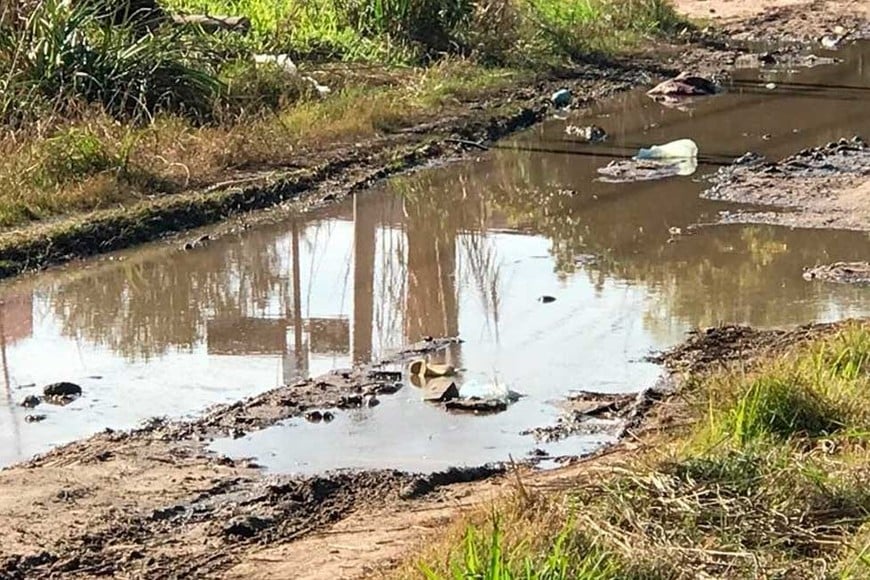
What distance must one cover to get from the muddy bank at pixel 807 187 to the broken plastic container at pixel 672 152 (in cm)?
44

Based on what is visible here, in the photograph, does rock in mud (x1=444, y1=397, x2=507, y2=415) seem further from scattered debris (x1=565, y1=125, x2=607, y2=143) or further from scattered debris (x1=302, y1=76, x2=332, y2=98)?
scattered debris (x1=302, y1=76, x2=332, y2=98)

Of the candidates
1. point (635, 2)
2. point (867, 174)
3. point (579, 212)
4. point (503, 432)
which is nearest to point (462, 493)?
point (503, 432)

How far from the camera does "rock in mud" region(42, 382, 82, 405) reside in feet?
25.2

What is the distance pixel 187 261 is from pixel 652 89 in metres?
8.25

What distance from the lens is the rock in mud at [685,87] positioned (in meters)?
16.9

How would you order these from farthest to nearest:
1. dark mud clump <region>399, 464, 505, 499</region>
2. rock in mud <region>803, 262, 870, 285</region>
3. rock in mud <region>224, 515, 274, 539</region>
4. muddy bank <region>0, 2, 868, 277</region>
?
muddy bank <region>0, 2, 868, 277</region>
rock in mud <region>803, 262, 870, 285</region>
dark mud clump <region>399, 464, 505, 499</region>
rock in mud <region>224, 515, 274, 539</region>

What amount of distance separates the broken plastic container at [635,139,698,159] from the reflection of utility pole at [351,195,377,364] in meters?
2.89

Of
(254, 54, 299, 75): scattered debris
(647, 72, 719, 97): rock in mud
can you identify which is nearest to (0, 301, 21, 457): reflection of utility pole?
(254, 54, 299, 75): scattered debris

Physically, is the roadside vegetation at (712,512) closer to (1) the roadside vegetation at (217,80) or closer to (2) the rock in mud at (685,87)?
(1) the roadside vegetation at (217,80)

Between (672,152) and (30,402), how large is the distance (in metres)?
7.52

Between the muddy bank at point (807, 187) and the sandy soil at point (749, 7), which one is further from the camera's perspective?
the sandy soil at point (749, 7)

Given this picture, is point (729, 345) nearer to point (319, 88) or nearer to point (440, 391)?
point (440, 391)

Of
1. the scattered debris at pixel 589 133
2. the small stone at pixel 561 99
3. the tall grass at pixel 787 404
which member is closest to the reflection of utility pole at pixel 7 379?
the tall grass at pixel 787 404

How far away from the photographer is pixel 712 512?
16.6 feet
